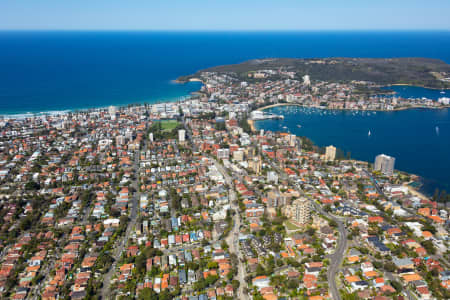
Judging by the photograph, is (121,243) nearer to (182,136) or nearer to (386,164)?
(182,136)

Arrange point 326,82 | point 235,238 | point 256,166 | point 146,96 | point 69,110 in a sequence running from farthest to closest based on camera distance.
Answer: point 326,82, point 146,96, point 69,110, point 256,166, point 235,238

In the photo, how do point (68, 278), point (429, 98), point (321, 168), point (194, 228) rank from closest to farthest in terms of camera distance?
point (68, 278) → point (194, 228) → point (321, 168) → point (429, 98)

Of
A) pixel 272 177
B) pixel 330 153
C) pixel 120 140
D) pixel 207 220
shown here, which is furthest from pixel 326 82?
pixel 207 220

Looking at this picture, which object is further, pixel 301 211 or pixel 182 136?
pixel 182 136

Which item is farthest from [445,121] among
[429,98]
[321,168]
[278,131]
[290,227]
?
[290,227]

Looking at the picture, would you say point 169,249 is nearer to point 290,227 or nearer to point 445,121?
point 290,227

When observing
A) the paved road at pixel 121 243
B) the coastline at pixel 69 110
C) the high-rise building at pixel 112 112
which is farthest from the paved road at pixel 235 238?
the coastline at pixel 69 110
